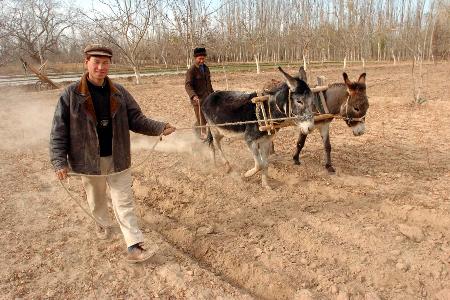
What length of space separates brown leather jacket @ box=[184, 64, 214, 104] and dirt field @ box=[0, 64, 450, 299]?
1277 mm

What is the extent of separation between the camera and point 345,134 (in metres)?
8.94

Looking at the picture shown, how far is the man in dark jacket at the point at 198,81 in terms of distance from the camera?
7.16 meters

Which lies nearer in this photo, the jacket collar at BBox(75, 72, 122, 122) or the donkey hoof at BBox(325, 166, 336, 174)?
the jacket collar at BBox(75, 72, 122, 122)

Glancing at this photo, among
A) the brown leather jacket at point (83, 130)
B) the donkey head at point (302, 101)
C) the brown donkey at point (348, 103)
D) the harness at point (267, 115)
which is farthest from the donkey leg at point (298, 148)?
the brown leather jacket at point (83, 130)

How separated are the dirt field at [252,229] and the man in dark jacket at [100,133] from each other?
0.55 metres

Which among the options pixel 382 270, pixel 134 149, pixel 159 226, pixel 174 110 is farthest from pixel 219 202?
pixel 174 110

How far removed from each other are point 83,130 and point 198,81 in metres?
3.95

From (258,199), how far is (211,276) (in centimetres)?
198

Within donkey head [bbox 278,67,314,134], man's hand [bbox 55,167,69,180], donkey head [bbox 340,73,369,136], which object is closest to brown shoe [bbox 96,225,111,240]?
man's hand [bbox 55,167,69,180]

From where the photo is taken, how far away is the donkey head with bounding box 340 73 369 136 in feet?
18.7

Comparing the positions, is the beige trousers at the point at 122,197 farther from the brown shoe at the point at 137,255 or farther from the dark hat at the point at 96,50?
the dark hat at the point at 96,50

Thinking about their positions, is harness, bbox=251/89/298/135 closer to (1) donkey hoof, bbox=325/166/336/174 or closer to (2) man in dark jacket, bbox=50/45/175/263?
(1) donkey hoof, bbox=325/166/336/174

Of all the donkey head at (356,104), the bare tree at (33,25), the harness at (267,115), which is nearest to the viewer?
the harness at (267,115)

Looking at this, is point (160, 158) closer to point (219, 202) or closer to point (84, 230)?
point (219, 202)
